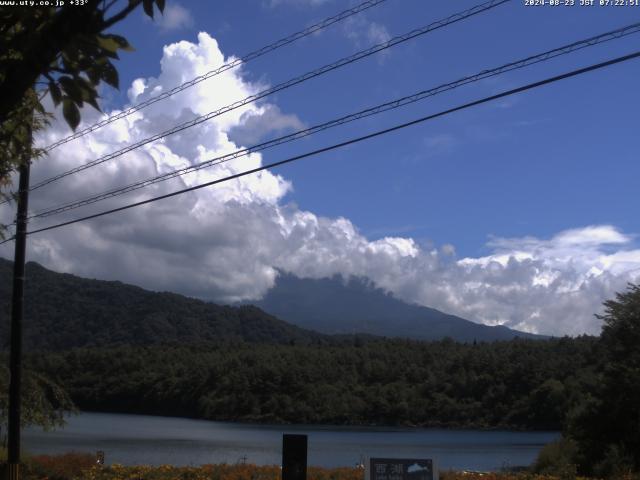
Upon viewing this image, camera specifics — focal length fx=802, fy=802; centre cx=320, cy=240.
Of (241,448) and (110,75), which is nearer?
(110,75)

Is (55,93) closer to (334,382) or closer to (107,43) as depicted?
(107,43)

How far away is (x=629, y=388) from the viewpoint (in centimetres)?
2350

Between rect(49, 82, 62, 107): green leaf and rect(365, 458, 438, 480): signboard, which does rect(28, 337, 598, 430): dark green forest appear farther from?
A: rect(49, 82, 62, 107): green leaf

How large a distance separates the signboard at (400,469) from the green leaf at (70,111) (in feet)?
23.8

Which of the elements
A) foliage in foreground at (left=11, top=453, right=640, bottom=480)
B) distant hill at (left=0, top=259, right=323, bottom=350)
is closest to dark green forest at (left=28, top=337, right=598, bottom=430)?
distant hill at (left=0, top=259, right=323, bottom=350)

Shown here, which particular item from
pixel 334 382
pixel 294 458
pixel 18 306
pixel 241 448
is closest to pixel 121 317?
pixel 334 382

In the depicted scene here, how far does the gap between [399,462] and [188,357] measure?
3534 inches

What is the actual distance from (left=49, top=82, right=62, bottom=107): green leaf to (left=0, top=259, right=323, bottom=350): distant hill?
115 metres

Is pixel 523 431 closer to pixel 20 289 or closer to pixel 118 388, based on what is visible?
pixel 118 388

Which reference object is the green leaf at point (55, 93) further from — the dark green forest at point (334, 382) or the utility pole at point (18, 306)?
the dark green forest at point (334, 382)

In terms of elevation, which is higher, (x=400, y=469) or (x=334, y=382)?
(x=400, y=469)

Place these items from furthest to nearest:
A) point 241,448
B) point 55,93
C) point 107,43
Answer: point 241,448, point 55,93, point 107,43

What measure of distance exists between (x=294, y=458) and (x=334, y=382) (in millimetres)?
80108

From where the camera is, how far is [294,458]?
9.93 meters
